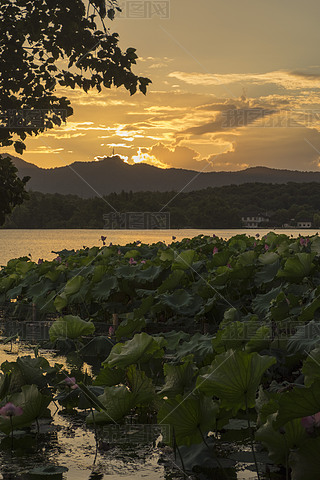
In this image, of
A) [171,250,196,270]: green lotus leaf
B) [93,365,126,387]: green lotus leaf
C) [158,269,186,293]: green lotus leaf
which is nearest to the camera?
[93,365,126,387]: green lotus leaf

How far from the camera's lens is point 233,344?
503 centimetres

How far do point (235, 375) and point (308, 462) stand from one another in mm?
587

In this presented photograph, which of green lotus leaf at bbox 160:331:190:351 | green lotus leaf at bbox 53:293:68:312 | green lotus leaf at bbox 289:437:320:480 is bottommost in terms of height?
green lotus leaf at bbox 53:293:68:312

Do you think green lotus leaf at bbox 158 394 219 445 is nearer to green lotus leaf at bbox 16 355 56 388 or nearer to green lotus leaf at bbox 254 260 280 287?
green lotus leaf at bbox 16 355 56 388

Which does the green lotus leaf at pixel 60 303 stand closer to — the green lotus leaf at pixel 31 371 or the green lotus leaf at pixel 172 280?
the green lotus leaf at pixel 172 280

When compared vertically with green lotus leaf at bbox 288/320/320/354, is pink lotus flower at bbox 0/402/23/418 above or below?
below

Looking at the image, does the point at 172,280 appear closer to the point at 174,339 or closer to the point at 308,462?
the point at 174,339

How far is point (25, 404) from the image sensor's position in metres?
4.62

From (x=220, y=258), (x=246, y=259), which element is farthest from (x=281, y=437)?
(x=220, y=258)

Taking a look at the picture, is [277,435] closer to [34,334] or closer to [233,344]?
[233,344]

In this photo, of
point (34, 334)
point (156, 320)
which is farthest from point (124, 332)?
point (34, 334)

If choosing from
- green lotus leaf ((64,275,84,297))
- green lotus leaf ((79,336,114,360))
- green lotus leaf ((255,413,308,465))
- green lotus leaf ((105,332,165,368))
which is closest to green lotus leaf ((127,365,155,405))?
green lotus leaf ((105,332,165,368))

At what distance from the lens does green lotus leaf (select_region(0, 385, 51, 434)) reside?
4590mm

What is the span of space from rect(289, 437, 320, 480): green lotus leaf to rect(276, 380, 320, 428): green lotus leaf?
0.27m
